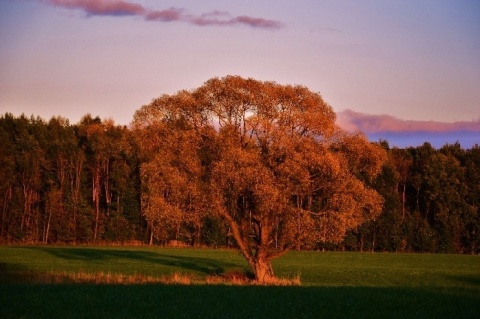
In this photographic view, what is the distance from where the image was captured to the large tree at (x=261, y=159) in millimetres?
43906

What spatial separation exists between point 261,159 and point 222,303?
50.8ft

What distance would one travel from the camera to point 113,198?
113375mm

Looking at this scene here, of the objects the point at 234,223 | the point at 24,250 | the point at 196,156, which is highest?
the point at 196,156

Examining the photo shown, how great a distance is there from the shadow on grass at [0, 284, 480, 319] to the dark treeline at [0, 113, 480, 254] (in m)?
67.0

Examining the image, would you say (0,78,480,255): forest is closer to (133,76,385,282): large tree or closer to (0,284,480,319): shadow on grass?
(133,76,385,282): large tree

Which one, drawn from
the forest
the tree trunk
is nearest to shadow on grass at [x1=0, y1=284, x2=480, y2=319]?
the tree trunk

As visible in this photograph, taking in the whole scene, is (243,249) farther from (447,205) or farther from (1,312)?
(447,205)

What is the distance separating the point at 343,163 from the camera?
45375 mm

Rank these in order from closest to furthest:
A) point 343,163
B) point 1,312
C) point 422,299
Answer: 1. point 1,312
2. point 422,299
3. point 343,163

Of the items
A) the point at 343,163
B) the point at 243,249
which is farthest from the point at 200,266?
the point at 343,163

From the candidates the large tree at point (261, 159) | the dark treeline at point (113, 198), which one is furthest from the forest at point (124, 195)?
the large tree at point (261, 159)

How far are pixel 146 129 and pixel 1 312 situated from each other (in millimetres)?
22719

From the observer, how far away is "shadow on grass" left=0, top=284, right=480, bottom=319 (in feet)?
92.5

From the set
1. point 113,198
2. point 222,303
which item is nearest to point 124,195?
point 113,198
